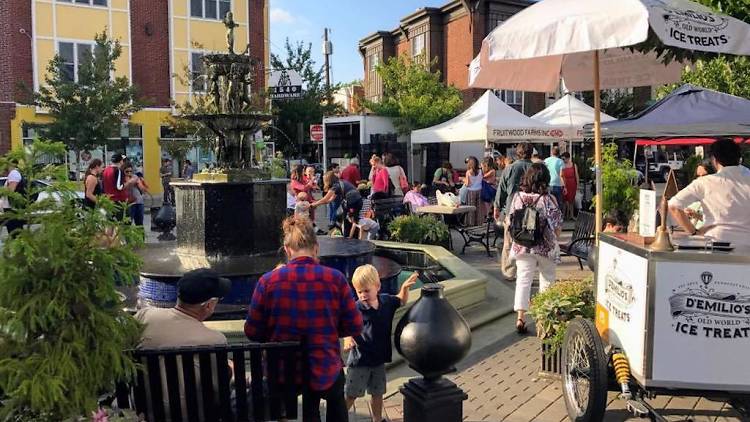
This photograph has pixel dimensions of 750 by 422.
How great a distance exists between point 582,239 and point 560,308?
4.51 meters

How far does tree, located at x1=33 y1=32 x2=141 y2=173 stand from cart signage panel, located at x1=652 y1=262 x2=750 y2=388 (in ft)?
78.8

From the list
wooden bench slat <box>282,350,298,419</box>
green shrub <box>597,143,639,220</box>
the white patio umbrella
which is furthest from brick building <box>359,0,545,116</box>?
wooden bench slat <box>282,350,298,419</box>

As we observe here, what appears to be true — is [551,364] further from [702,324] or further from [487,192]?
[487,192]

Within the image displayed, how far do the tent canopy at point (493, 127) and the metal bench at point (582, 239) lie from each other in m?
4.77

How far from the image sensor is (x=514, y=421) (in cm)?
438

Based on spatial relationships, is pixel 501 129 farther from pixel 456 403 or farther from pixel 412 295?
pixel 456 403

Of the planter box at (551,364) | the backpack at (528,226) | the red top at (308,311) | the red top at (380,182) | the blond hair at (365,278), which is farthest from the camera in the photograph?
the red top at (380,182)

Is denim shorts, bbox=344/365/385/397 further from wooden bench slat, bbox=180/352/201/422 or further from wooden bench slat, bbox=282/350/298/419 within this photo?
wooden bench slat, bbox=180/352/201/422

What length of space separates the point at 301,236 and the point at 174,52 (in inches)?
1178

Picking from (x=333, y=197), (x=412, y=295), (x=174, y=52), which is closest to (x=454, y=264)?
(x=412, y=295)

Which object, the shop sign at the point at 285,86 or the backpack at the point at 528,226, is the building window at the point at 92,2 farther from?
the backpack at the point at 528,226

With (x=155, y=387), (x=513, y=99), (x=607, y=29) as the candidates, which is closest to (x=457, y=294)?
(x=607, y=29)

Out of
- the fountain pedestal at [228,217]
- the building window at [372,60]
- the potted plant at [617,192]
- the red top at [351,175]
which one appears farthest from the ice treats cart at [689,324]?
the building window at [372,60]

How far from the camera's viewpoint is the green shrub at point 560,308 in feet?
16.0
